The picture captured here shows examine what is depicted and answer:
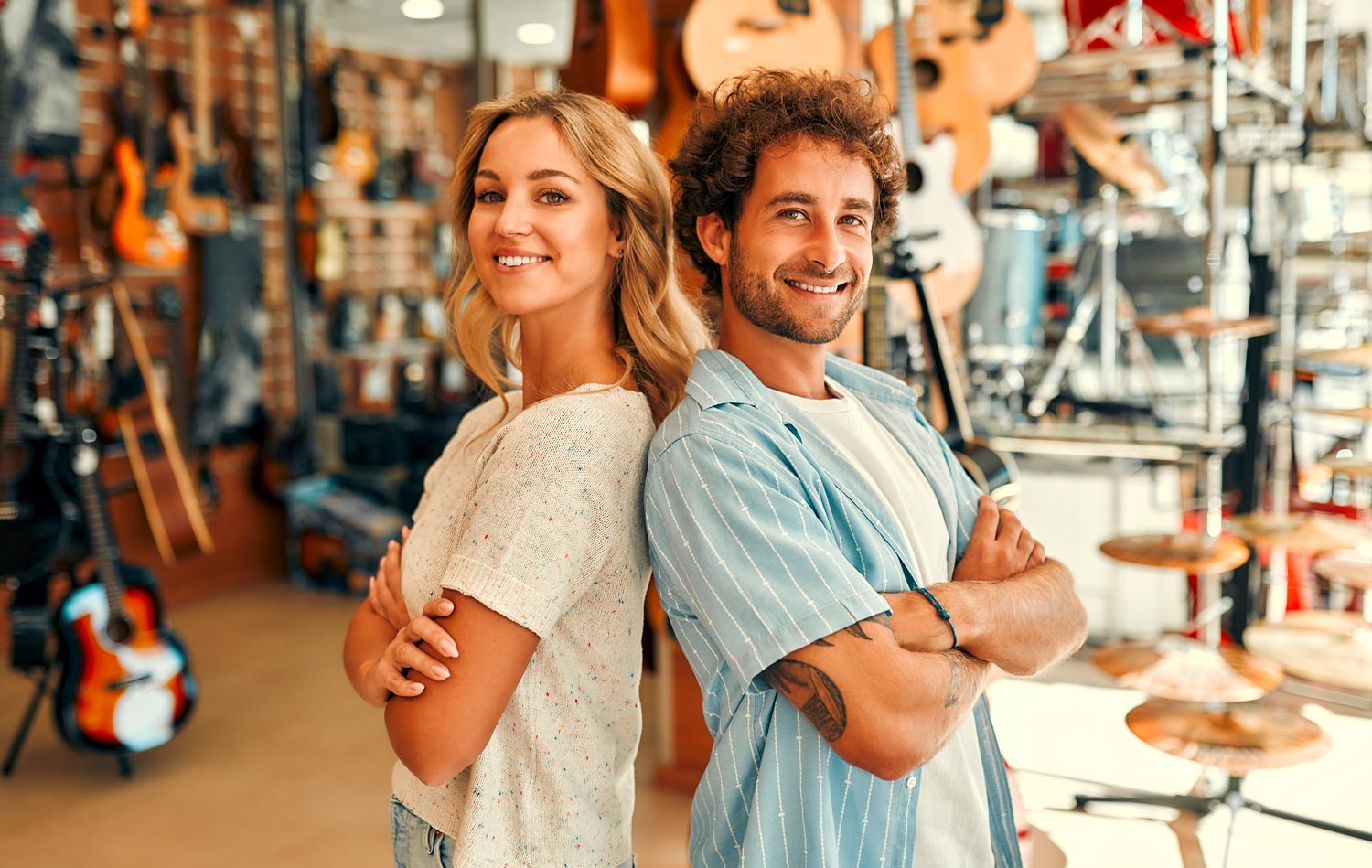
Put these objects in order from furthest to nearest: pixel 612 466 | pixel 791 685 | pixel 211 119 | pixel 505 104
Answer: pixel 211 119 → pixel 505 104 → pixel 612 466 → pixel 791 685

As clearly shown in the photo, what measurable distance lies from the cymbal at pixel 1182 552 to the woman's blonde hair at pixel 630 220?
1672mm

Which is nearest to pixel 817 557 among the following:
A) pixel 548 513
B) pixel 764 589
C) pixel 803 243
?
pixel 764 589

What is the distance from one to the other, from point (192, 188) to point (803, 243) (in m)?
4.28

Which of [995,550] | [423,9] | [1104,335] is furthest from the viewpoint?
[423,9]

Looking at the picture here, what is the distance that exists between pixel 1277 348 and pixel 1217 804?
5.19 feet

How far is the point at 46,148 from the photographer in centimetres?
434

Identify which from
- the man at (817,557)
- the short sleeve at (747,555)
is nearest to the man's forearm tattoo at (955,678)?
the man at (817,557)

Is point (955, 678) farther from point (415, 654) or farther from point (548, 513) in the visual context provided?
point (415, 654)

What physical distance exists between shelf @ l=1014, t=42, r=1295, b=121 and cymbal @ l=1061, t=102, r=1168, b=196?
162 millimetres

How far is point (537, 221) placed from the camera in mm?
1357

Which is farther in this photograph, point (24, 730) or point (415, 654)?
point (24, 730)

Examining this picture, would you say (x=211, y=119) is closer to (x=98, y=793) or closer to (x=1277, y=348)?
(x=98, y=793)

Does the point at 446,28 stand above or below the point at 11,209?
above

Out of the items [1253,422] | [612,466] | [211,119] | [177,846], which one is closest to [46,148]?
[211,119]
